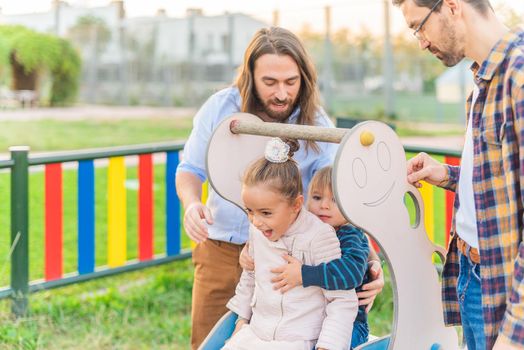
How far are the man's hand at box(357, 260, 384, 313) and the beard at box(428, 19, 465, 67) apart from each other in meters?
0.84

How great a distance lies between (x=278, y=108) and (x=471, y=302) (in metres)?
1.00

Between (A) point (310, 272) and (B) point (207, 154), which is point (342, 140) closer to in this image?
(A) point (310, 272)

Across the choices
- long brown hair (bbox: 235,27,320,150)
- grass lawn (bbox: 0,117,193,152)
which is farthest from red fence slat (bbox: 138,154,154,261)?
grass lawn (bbox: 0,117,193,152)

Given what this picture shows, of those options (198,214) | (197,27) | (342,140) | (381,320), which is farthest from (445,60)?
(197,27)

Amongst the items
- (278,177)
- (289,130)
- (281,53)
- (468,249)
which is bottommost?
(468,249)

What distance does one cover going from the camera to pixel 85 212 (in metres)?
4.43

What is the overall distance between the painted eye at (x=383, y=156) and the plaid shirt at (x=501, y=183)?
1.10ft

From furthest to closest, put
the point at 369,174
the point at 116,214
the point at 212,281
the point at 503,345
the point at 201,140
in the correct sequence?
1. the point at 116,214
2. the point at 212,281
3. the point at 201,140
4. the point at 369,174
5. the point at 503,345

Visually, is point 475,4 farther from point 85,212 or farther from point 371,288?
point 85,212

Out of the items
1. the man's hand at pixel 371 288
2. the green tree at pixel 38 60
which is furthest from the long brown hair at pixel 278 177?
the green tree at pixel 38 60

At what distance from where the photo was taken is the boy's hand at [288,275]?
226 cm

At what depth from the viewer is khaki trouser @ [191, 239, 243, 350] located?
2910 mm

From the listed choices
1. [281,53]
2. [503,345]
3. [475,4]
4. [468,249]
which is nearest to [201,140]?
A: [281,53]

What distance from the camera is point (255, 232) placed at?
2428mm
